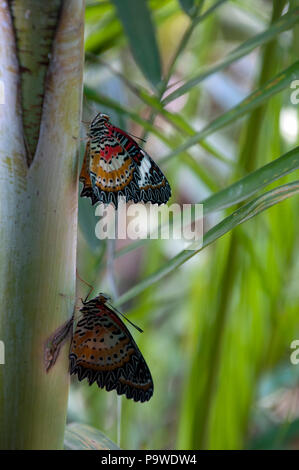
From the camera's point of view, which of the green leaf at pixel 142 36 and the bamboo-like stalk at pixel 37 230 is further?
the green leaf at pixel 142 36

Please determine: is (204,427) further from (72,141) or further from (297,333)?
(72,141)

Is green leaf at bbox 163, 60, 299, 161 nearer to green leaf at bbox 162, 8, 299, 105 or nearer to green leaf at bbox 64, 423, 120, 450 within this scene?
green leaf at bbox 162, 8, 299, 105

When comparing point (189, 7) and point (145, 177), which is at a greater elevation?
point (189, 7)

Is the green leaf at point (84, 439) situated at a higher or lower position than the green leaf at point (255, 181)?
lower

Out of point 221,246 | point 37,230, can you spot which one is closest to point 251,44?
point 37,230

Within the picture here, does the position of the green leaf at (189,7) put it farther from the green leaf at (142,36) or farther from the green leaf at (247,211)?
the green leaf at (247,211)

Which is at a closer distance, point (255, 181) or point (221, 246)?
point (255, 181)

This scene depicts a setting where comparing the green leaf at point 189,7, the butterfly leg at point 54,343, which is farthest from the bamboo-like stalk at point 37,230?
the green leaf at point 189,7

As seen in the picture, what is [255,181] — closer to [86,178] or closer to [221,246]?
[86,178]
